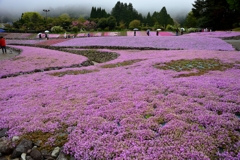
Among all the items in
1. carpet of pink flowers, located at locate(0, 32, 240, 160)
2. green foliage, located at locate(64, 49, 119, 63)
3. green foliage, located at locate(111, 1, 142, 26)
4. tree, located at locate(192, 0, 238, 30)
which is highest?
green foliage, located at locate(111, 1, 142, 26)

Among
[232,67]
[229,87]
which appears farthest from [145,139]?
[232,67]

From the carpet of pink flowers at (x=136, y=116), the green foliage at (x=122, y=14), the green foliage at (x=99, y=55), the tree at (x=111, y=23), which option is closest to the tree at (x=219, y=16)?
the tree at (x=111, y=23)

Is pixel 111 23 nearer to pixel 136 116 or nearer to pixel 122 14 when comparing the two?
pixel 122 14

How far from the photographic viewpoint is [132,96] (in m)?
9.19

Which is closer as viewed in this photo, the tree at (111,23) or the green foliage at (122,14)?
the tree at (111,23)

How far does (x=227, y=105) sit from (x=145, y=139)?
390 cm

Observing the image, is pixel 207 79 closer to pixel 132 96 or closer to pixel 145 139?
pixel 132 96

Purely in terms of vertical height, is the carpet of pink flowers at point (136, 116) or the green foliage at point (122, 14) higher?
the green foliage at point (122, 14)

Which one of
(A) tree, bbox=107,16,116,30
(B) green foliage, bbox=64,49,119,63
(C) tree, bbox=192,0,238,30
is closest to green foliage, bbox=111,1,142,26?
(A) tree, bbox=107,16,116,30

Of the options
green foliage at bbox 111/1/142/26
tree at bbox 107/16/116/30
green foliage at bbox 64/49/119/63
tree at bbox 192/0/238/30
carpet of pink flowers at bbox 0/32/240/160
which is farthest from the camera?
green foliage at bbox 111/1/142/26

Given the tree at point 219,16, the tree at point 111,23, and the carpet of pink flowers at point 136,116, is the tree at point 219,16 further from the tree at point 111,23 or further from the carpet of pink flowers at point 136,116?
the carpet of pink flowers at point 136,116

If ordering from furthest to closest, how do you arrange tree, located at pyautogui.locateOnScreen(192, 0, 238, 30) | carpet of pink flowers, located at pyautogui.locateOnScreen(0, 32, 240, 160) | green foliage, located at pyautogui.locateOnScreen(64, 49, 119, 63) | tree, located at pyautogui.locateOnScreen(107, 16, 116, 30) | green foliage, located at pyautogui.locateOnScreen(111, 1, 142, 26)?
green foliage, located at pyautogui.locateOnScreen(111, 1, 142, 26), tree, located at pyautogui.locateOnScreen(107, 16, 116, 30), tree, located at pyautogui.locateOnScreen(192, 0, 238, 30), green foliage, located at pyautogui.locateOnScreen(64, 49, 119, 63), carpet of pink flowers, located at pyautogui.locateOnScreen(0, 32, 240, 160)

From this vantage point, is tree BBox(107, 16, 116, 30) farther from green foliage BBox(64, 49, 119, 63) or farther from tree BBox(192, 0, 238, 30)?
green foliage BBox(64, 49, 119, 63)

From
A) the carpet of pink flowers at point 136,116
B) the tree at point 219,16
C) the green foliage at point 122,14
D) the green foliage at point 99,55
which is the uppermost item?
the green foliage at point 122,14
